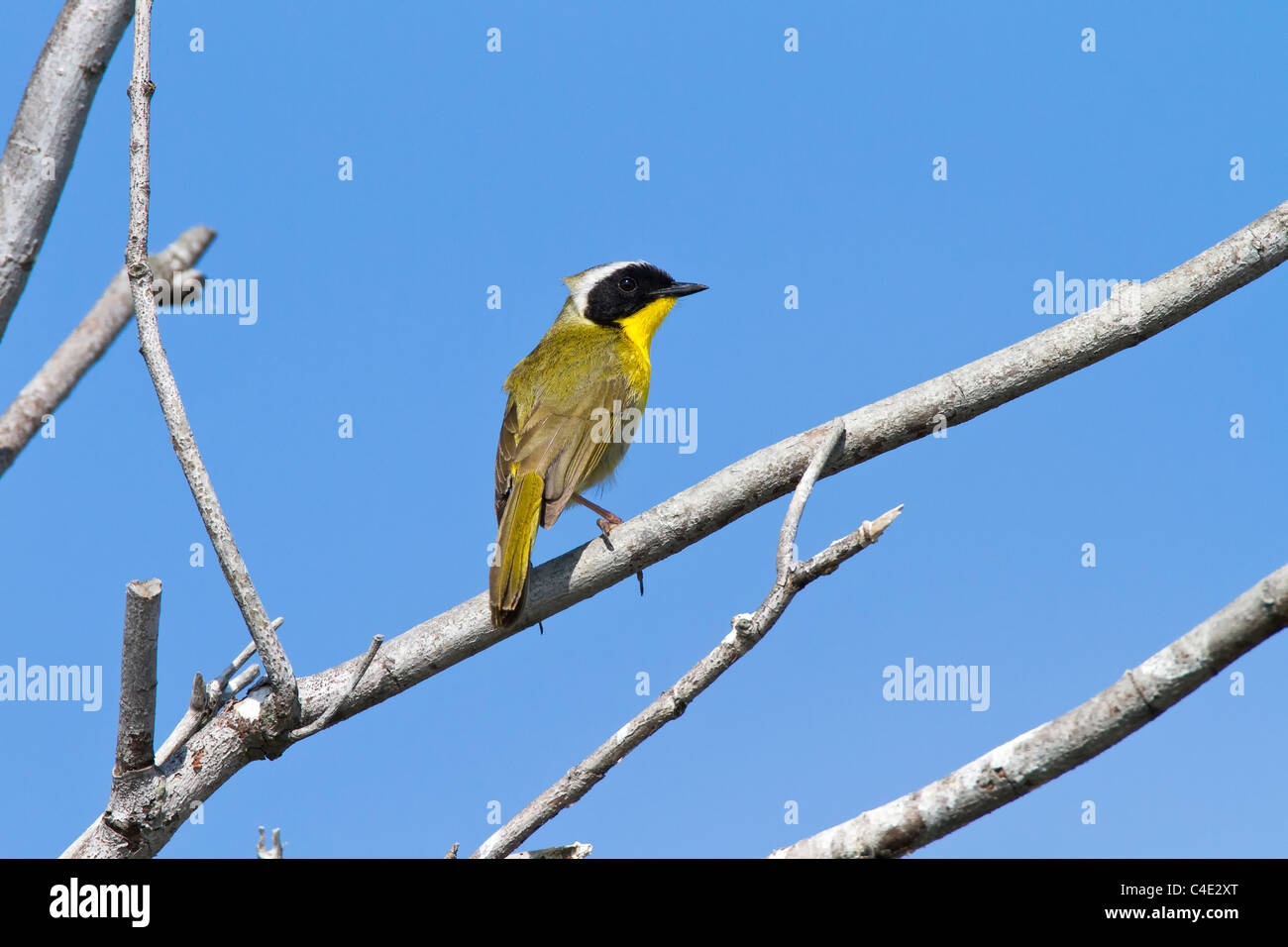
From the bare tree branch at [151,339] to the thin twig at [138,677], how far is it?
337 millimetres

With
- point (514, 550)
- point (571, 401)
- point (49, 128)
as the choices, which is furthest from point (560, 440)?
point (49, 128)

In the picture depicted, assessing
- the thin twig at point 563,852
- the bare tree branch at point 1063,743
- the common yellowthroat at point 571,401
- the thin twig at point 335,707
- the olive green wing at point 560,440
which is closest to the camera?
the bare tree branch at point 1063,743

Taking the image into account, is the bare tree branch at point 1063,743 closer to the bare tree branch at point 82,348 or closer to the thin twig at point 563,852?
the thin twig at point 563,852

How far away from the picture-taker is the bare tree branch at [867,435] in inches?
190

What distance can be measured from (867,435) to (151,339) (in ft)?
9.88

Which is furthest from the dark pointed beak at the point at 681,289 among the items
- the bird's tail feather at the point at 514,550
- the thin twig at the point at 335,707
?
the thin twig at the point at 335,707

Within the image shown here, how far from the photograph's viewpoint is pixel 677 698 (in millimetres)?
3822

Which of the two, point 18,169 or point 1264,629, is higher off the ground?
point 18,169

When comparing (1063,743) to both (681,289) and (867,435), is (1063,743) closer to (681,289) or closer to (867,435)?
(867,435)
